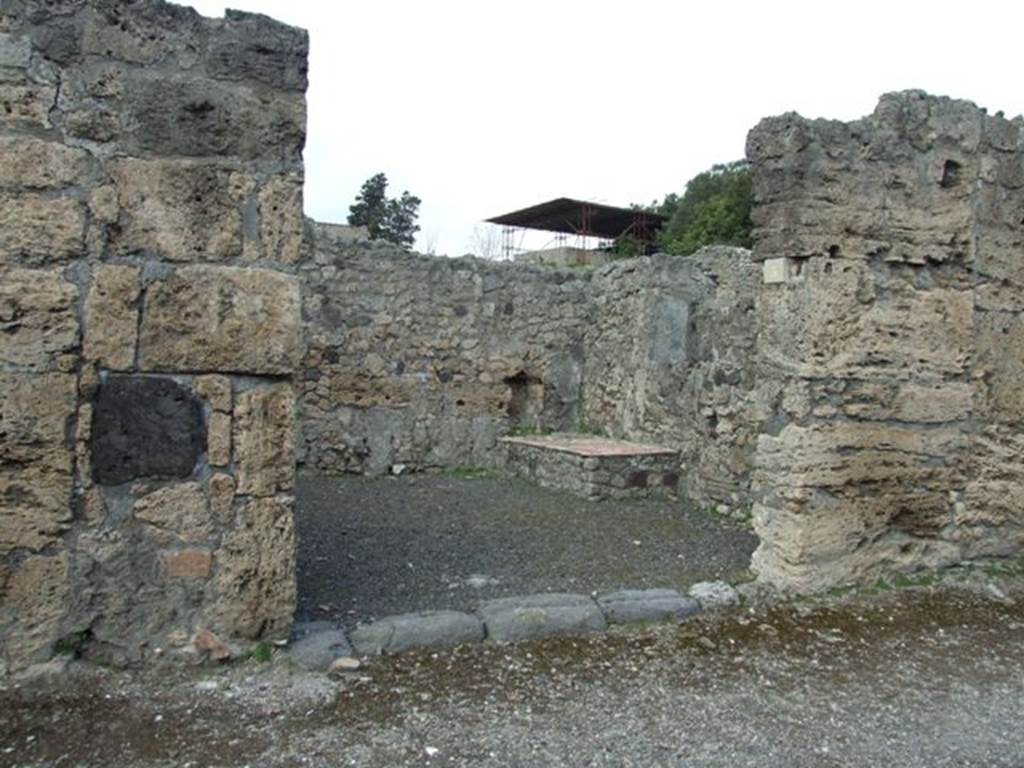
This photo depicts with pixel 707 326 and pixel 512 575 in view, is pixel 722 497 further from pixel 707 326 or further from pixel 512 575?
pixel 512 575

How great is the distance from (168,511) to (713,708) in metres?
2.11

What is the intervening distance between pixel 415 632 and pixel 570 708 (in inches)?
31.4

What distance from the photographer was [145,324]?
304 centimetres

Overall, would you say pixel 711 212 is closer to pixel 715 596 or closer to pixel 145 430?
pixel 715 596

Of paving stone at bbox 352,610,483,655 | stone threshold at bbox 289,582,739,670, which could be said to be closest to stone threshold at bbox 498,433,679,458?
stone threshold at bbox 289,582,739,670

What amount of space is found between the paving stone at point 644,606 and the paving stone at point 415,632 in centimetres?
66

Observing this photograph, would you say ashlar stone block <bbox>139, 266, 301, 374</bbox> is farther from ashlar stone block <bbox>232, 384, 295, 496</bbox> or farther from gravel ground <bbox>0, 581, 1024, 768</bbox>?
gravel ground <bbox>0, 581, 1024, 768</bbox>

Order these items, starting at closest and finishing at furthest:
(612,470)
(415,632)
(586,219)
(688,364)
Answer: (415,632), (612,470), (688,364), (586,219)

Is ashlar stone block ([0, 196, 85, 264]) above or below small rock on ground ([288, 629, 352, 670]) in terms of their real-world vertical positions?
above

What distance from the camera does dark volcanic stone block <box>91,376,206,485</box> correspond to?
3.00 m

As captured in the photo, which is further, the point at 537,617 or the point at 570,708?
the point at 537,617

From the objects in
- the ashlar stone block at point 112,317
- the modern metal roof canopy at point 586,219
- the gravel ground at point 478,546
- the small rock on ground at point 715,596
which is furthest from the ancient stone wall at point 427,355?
the modern metal roof canopy at point 586,219

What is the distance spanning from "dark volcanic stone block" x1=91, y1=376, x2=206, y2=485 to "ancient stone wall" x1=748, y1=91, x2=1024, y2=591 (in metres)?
2.96

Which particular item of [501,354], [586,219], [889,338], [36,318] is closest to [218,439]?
[36,318]
